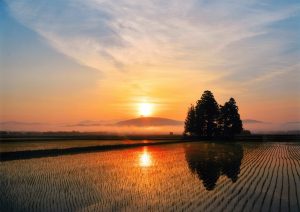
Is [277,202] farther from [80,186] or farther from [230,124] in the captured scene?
[230,124]

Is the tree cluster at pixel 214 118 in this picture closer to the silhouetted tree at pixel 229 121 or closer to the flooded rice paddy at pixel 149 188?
the silhouetted tree at pixel 229 121

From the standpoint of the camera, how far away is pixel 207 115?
86625 mm

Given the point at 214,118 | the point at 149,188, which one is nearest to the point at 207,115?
the point at 214,118

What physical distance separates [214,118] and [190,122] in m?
6.44

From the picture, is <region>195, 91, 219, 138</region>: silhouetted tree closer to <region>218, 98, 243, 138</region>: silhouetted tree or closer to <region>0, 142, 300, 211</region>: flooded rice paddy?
<region>218, 98, 243, 138</region>: silhouetted tree

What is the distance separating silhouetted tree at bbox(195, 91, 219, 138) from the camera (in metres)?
86.6

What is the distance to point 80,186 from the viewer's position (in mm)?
20031

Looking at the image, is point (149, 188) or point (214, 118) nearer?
point (149, 188)

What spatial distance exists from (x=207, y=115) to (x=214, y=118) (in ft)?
5.99

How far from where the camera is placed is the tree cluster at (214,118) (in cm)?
8662

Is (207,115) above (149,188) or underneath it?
above

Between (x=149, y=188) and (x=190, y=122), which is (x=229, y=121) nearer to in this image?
(x=190, y=122)

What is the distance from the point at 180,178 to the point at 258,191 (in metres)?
5.68

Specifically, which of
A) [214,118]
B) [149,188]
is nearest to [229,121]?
[214,118]
